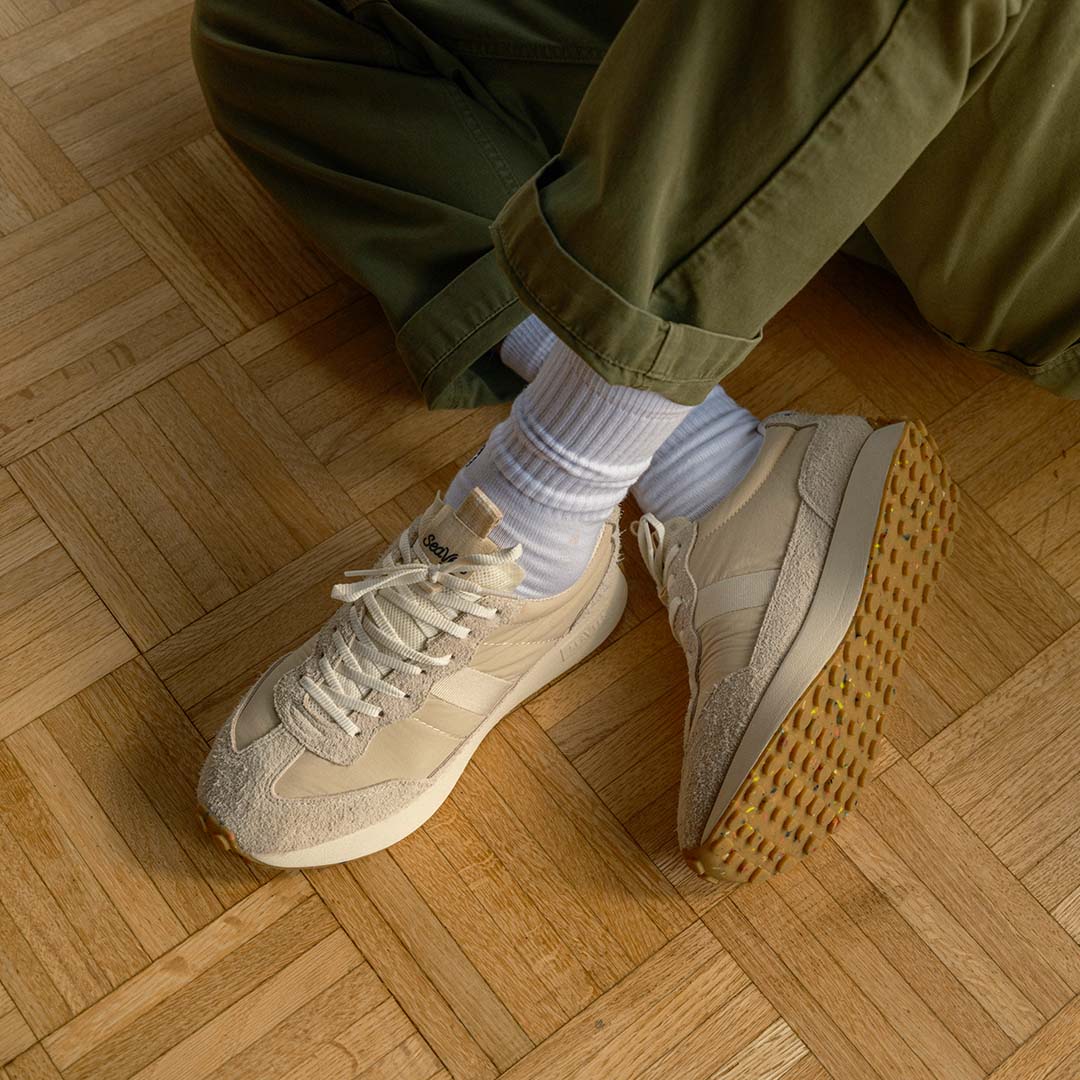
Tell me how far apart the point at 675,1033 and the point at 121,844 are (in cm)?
33

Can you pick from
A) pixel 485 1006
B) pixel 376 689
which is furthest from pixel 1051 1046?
pixel 376 689

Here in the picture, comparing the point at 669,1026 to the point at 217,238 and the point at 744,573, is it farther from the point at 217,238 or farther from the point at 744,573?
the point at 217,238

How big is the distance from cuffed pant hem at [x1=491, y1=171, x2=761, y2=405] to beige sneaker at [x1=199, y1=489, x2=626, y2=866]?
0.46 feet

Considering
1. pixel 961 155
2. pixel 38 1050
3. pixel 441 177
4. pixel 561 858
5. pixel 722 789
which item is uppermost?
pixel 961 155

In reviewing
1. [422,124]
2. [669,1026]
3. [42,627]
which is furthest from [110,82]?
[669,1026]

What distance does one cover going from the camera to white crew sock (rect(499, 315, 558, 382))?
0.71 meters

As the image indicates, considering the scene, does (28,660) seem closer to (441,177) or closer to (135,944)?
(135,944)

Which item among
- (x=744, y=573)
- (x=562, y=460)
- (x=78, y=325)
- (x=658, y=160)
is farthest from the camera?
(x=78, y=325)

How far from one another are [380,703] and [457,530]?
12 centimetres

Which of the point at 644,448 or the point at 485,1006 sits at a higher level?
the point at 644,448

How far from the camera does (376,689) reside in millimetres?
599

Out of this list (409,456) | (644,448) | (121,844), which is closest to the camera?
(644,448)

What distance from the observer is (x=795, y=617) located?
62 cm

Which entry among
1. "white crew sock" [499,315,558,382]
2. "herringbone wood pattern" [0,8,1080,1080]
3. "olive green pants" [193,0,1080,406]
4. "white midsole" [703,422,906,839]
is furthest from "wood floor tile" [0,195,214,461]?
"white midsole" [703,422,906,839]
